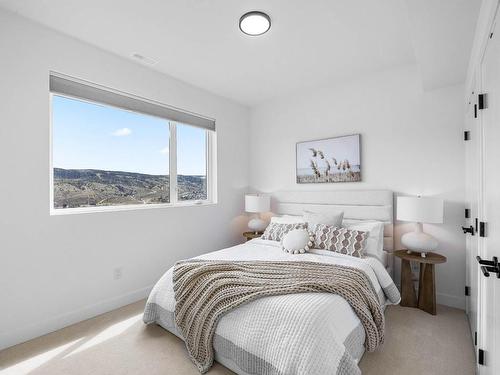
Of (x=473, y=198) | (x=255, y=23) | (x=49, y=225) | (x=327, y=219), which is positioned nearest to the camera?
(x=473, y=198)

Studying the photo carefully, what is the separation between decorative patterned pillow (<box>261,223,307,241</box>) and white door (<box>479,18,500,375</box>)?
67.0 inches

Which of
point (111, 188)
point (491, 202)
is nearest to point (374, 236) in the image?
point (491, 202)

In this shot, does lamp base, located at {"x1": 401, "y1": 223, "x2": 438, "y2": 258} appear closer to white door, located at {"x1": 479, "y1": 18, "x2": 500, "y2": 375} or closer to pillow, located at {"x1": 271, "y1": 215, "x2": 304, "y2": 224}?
white door, located at {"x1": 479, "y1": 18, "x2": 500, "y2": 375}

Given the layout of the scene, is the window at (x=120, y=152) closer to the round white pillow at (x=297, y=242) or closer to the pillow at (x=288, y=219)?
the pillow at (x=288, y=219)

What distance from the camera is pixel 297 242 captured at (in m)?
2.73

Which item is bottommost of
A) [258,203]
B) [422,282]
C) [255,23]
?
[422,282]

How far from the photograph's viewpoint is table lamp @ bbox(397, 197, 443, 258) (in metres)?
2.50

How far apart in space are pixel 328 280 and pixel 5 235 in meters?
2.52

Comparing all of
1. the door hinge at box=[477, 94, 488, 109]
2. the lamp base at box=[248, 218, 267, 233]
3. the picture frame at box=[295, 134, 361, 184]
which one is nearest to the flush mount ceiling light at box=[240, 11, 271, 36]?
the door hinge at box=[477, 94, 488, 109]

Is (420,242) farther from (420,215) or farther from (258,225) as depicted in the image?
(258,225)

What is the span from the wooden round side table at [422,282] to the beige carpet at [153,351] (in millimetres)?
152

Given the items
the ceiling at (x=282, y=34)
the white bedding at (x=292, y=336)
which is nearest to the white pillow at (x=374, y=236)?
the white bedding at (x=292, y=336)

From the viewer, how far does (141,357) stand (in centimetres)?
194

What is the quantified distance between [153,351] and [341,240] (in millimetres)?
1942
